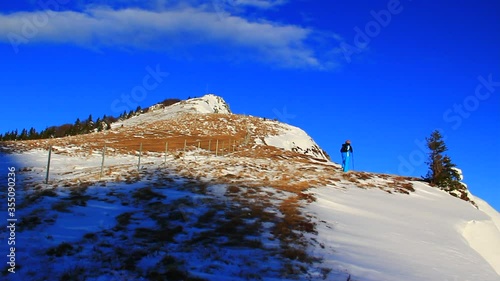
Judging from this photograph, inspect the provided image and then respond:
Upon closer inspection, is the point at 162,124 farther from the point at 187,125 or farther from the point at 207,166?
the point at 207,166

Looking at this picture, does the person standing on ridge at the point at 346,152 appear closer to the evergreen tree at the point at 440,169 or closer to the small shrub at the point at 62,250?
the evergreen tree at the point at 440,169

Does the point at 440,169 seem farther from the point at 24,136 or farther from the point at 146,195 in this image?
the point at 24,136

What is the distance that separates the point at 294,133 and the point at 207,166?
4354cm

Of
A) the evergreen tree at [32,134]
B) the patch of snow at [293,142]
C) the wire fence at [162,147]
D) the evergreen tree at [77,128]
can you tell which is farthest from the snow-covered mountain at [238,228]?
the evergreen tree at [32,134]

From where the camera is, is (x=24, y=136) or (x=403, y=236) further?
(x=24, y=136)

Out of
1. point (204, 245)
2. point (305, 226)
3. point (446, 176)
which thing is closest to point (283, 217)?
point (305, 226)

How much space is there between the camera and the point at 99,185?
57.1ft

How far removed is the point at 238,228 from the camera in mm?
12414

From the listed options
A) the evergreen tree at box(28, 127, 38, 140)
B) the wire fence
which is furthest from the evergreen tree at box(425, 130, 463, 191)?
the evergreen tree at box(28, 127, 38, 140)

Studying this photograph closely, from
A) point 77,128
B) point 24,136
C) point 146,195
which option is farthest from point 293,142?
point 24,136

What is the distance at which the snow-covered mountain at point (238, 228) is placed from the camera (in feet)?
30.9

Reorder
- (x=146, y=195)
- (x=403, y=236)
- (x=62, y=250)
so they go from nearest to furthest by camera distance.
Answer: (x=62, y=250) → (x=403, y=236) → (x=146, y=195)

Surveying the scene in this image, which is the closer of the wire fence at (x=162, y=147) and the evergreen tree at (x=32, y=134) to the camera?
the wire fence at (x=162, y=147)

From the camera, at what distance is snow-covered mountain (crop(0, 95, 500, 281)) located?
9.42 metres
